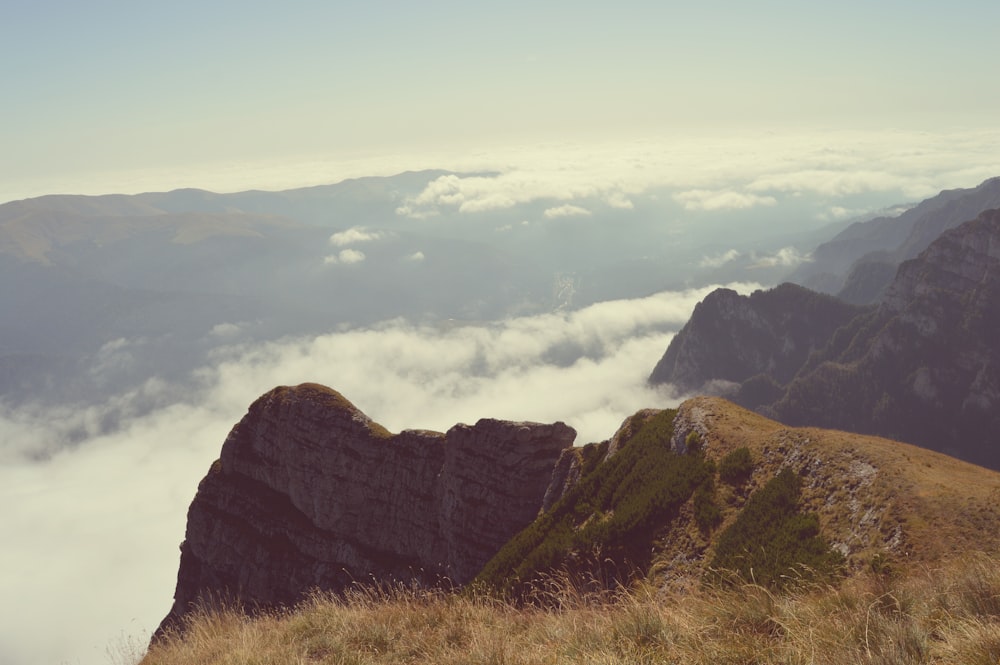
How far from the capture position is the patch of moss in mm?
27797

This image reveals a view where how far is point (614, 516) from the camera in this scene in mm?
31984

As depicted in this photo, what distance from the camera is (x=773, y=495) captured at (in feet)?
79.3

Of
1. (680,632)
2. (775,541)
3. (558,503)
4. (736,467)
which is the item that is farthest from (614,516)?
(680,632)

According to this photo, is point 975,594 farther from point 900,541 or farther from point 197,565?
point 197,565

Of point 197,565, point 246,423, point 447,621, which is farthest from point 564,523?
point 197,565

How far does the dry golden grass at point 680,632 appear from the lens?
8.38 m

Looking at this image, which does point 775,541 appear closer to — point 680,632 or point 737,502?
point 737,502

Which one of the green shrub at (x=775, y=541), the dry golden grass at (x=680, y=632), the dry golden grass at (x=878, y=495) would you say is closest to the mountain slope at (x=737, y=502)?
the dry golden grass at (x=878, y=495)

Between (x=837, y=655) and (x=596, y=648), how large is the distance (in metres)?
3.55

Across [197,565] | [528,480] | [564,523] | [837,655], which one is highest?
[837,655]

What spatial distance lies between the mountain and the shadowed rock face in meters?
Result: 0.19

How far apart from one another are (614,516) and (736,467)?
23.6 feet

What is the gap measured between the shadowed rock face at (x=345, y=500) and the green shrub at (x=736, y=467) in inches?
1041

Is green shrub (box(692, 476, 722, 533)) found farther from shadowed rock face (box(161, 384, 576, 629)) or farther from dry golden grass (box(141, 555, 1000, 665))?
shadowed rock face (box(161, 384, 576, 629))
